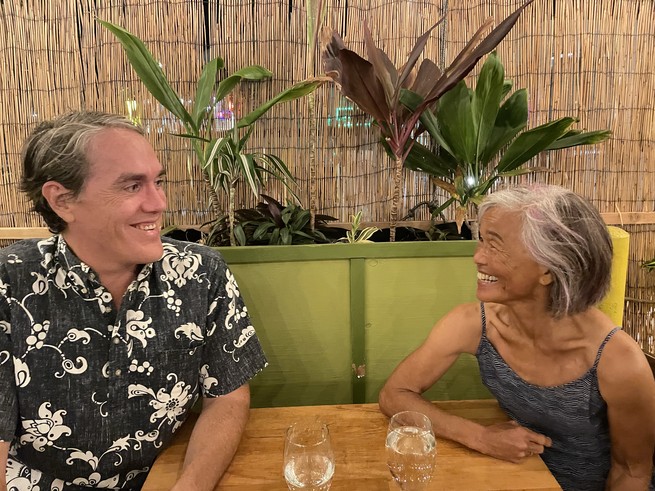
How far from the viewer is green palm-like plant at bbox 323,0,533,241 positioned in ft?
5.70

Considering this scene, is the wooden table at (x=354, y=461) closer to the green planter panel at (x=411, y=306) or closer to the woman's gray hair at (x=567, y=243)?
the woman's gray hair at (x=567, y=243)

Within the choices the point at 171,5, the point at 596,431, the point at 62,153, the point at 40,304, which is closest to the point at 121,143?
the point at 62,153

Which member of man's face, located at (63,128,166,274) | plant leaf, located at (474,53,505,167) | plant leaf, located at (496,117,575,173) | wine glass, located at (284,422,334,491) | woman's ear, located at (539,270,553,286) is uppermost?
plant leaf, located at (474,53,505,167)

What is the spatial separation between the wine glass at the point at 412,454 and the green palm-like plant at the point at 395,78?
45.0 inches

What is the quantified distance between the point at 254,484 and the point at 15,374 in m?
0.66

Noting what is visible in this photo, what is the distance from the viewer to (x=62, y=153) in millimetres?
1224

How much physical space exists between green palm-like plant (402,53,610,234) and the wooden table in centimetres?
107

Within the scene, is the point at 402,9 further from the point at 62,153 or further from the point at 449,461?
the point at 449,461

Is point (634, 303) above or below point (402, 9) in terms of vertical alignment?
below

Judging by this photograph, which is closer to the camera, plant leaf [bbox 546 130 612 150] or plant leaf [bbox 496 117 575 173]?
plant leaf [bbox 496 117 575 173]

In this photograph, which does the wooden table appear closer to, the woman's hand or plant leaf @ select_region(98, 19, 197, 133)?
the woman's hand

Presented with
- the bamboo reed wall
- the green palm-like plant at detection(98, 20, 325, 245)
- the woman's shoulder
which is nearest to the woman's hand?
the woman's shoulder

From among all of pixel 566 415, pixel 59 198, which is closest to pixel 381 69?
pixel 59 198

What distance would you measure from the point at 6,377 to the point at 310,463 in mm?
802
